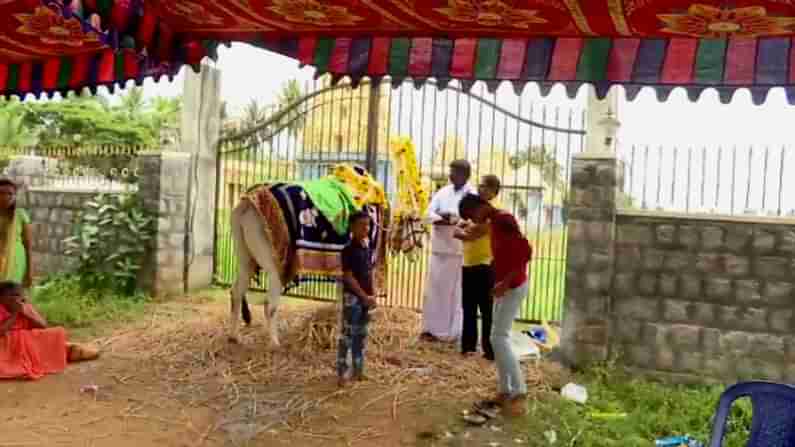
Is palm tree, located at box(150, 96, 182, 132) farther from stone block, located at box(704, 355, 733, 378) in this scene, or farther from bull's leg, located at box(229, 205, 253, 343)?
stone block, located at box(704, 355, 733, 378)

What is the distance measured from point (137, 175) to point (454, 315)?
415cm

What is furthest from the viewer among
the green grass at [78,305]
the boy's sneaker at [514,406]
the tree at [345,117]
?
the tree at [345,117]

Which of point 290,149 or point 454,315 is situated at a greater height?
point 290,149

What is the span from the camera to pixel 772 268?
5.12 metres

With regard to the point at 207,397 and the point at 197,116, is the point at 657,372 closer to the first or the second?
the point at 207,397

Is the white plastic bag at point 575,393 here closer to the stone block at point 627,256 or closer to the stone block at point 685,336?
the stone block at point 685,336

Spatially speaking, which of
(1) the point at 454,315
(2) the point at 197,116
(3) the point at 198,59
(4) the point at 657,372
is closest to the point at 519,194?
(1) the point at 454,315

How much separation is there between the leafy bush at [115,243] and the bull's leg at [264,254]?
270cm

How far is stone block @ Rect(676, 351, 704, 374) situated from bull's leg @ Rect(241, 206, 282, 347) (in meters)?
3.08

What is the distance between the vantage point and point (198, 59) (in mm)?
3969

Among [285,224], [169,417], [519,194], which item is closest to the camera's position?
[169,417]

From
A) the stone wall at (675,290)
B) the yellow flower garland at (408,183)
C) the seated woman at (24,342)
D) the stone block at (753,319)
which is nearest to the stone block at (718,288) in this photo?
the stone wall at (675,290)

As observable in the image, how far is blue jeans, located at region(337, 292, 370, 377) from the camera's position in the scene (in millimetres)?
4637

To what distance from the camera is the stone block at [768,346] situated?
5.11 meters
